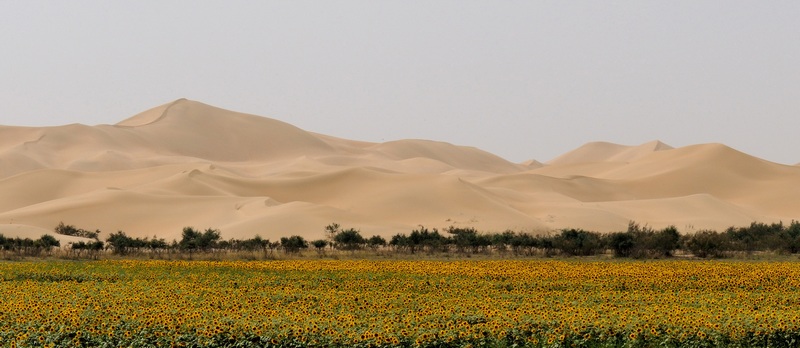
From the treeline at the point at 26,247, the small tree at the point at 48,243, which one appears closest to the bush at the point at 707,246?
the treeline at the point at 26,247

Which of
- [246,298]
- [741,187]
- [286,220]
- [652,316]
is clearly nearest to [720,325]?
[652,316]

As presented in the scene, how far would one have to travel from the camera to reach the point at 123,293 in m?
22.6

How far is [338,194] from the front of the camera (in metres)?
109

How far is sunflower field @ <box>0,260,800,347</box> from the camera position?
55.7 ft

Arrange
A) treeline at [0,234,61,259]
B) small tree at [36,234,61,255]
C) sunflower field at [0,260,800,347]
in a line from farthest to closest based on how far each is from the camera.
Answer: small tree at [36,234,61,255]
treeline at [0,234,61,259]
sunflower field at [0,260,800,347]

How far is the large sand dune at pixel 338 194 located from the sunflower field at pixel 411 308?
140ft

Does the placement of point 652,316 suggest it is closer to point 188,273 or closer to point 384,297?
point 384,297

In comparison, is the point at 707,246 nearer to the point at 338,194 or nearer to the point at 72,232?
the point at 72,232

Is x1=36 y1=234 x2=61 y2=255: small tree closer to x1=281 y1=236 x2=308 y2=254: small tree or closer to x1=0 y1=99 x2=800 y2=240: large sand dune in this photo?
x1=0 y1=99 x2=800 y2=240: large sand dune

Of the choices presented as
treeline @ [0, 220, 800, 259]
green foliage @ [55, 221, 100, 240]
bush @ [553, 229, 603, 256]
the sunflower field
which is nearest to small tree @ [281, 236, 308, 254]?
treeline @ [0, 220, 800, 259]

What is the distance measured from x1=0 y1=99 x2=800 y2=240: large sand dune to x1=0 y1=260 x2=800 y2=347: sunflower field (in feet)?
140

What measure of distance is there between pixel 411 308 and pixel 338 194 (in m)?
88.9

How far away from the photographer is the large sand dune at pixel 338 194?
84062 millimetres

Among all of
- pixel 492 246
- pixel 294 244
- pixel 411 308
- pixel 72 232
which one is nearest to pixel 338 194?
pixel 72 232
